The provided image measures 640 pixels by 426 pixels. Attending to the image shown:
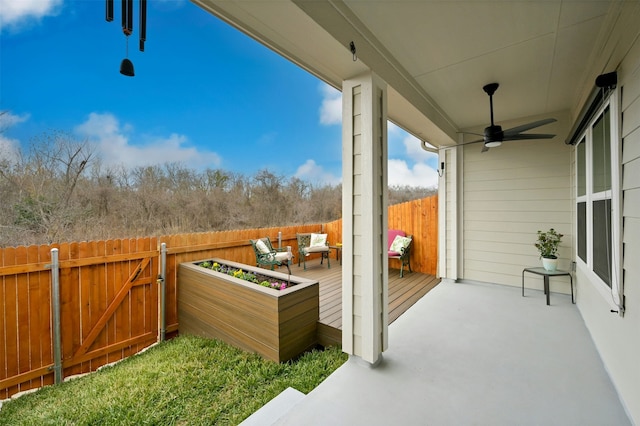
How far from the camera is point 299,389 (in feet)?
6.05

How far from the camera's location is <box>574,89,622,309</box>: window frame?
61.2 inches

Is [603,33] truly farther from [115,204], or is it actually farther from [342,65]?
A: [115,204]

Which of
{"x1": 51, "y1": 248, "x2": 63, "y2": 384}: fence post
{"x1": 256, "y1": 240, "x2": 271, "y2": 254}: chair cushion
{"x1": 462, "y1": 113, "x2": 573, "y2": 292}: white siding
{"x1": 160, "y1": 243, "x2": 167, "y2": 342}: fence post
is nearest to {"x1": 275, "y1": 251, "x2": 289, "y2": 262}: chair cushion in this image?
{"x1": 256, "y1": 240, "x2": 271, "y2": 254}: chair cushion

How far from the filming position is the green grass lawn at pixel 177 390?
1.85m

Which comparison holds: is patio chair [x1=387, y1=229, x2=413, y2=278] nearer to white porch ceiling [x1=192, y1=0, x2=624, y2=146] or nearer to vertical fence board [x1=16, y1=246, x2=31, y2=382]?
white porch ceiling [x1=192, y1=0, x2=624, y2=146]

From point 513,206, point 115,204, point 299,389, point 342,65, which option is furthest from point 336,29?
point 115,204

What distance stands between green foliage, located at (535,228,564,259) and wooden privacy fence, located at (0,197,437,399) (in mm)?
4763

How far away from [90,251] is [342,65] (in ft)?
10.9

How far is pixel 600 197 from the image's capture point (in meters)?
2.11

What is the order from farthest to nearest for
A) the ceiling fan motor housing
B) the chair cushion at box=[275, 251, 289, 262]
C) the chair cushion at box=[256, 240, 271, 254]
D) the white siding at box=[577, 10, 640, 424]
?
the chair cushion at box=[275, 251, 289, 262]
the chair cushion at box=[256, 240, 271, 254]
the ceiling fan motor housing
the white siding at box=[577, 10, 640, 424]

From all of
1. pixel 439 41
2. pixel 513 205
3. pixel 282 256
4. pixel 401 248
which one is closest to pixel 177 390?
→ pixel 282 256

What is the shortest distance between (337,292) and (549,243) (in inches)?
113

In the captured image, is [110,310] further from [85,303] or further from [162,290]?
[162,290]

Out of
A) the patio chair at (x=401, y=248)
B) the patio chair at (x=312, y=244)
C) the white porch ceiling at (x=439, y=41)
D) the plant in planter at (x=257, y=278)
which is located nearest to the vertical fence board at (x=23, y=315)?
the plant in planter at (x=257, y=278)
